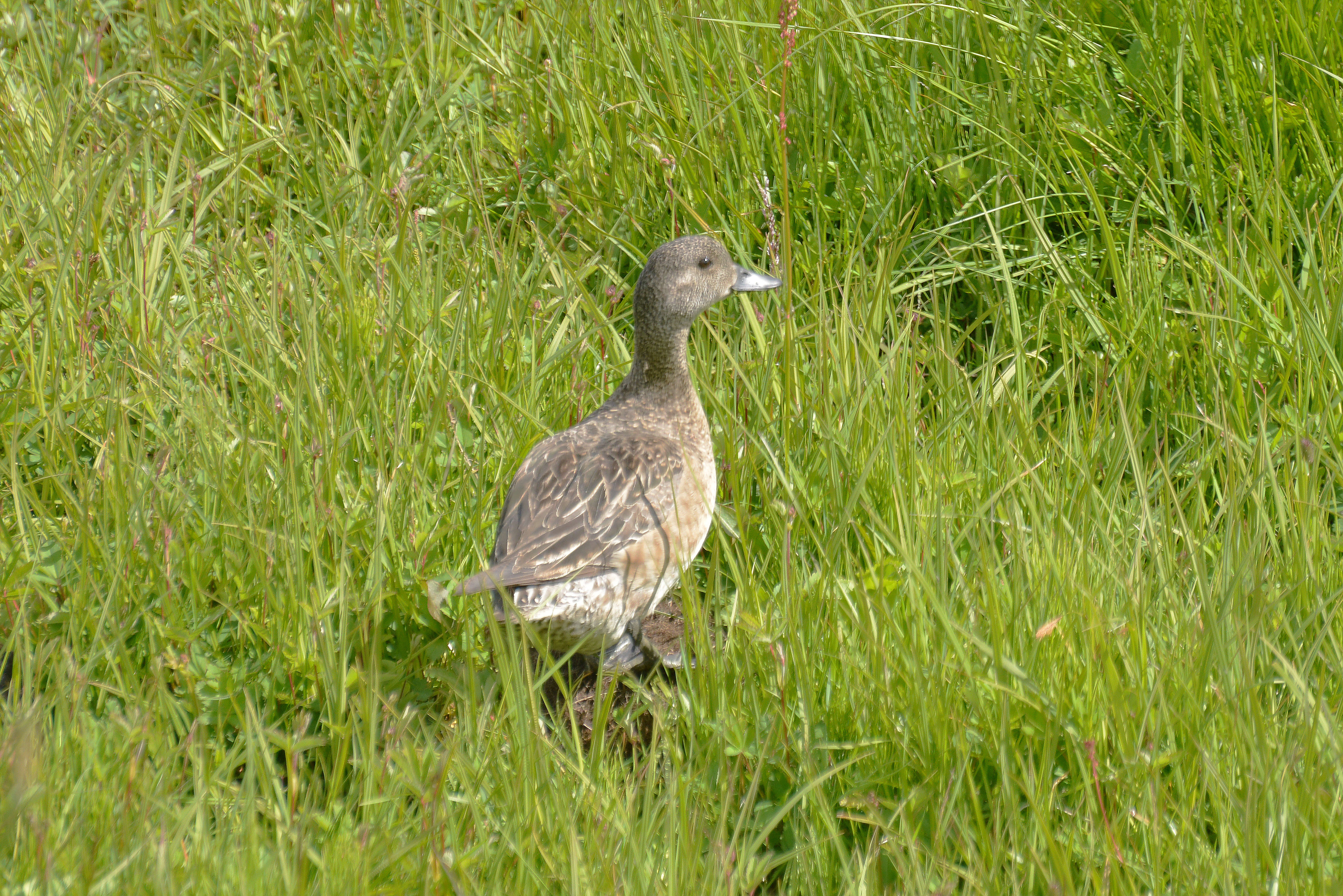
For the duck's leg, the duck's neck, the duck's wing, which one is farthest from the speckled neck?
the duck's leg

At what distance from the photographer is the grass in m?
2.52

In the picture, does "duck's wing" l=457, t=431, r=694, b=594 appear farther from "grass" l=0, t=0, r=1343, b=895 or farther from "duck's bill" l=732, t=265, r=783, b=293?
"duck's bill" l=732, t=265, r=783, b=293

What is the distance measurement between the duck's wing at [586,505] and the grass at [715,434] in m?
0.19

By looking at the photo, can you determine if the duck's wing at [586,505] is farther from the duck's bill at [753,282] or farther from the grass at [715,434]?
the duck's bill at [753,282]

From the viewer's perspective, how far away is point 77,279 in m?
4.22

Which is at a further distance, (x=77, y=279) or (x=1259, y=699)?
(x=77, y=279)

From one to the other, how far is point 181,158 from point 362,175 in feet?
2.85

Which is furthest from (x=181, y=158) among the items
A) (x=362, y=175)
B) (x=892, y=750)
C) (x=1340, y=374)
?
(x=1340, y=374)

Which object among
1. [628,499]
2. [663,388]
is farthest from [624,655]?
[663,388]

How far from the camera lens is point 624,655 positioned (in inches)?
142

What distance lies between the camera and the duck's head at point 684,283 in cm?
384

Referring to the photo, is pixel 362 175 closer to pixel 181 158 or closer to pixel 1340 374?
pixel 181 158

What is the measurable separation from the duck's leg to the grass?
85 mm

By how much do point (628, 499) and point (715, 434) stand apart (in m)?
0.66
